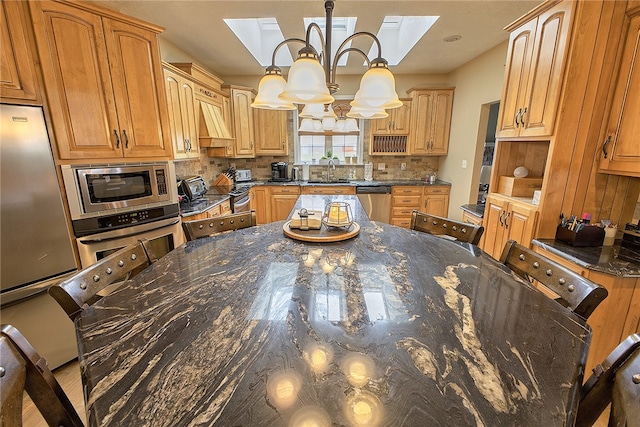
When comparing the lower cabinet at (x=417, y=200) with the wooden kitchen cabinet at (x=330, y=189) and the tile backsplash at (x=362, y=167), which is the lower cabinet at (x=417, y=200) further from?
the wooden kitchen cabinet at (x=330, y=189)

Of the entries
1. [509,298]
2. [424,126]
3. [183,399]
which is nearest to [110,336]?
[183,399]

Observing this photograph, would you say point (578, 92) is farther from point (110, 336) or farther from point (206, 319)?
point (110, 336)

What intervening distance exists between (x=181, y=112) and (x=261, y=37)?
1.68 metres

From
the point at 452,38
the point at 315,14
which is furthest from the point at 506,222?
the point at 315,14

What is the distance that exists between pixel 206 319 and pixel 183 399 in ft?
0.94

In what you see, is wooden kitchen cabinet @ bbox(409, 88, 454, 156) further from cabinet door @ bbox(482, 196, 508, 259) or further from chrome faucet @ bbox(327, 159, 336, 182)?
cabinet door @ bbox(482, 196, 508, 259)

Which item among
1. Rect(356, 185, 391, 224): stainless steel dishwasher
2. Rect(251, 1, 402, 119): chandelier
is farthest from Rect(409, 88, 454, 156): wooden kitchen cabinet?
Rect(251, 1, 402, 119): chandelier

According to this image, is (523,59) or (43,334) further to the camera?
(523,59)

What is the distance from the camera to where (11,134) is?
1550mm

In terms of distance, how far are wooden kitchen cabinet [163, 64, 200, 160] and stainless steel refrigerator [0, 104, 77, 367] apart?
1.10 meters

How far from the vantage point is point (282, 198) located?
4.64 m

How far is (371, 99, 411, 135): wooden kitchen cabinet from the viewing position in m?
4.55

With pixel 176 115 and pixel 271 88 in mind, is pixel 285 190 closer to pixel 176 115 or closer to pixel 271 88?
pixel 176 115

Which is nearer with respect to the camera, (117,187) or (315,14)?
(117,187)
